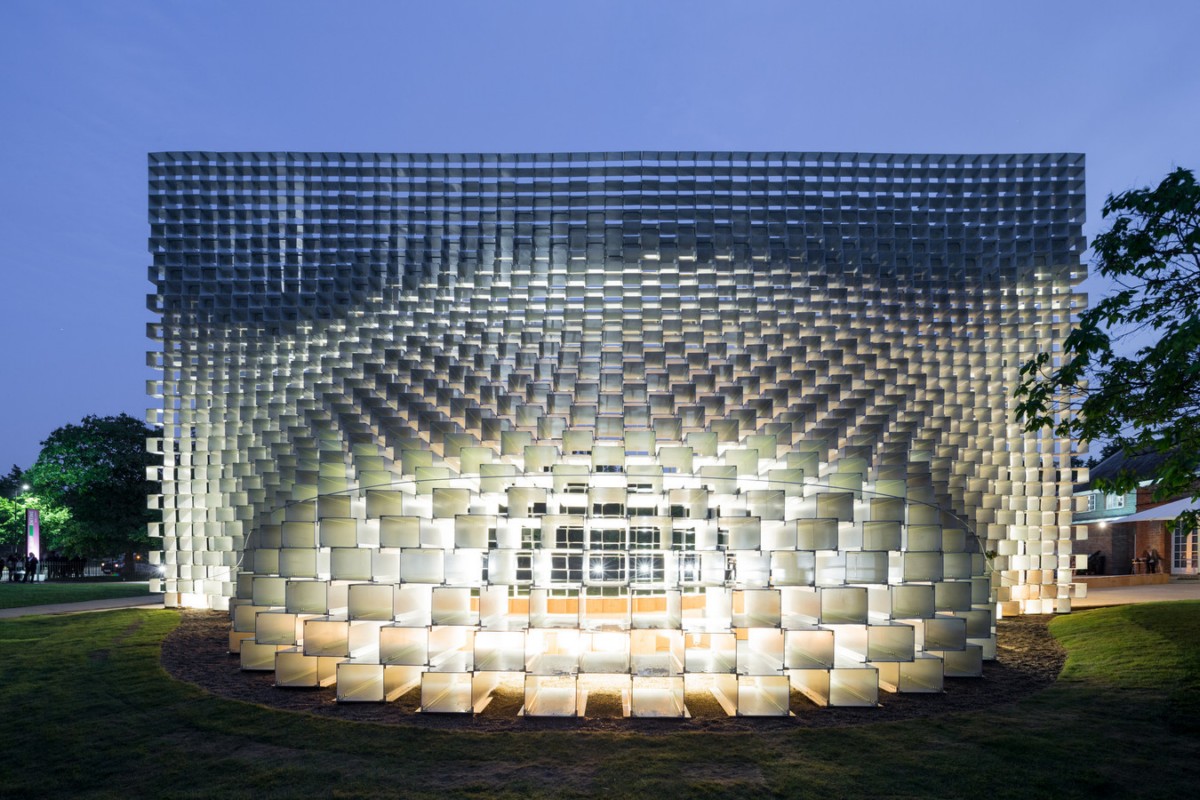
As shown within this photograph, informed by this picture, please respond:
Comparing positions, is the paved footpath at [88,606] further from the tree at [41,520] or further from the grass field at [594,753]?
the tree at [41,520]

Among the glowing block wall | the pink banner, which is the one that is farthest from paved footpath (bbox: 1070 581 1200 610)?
the pink banner

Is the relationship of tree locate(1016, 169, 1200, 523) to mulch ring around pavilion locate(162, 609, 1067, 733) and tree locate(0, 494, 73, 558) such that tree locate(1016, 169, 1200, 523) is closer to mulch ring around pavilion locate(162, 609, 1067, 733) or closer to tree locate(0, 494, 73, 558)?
mulch ring around pavilion locate(162, 609, 1067, 733)

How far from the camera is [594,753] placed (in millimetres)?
5922

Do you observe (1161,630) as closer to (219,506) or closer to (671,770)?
(671,770)

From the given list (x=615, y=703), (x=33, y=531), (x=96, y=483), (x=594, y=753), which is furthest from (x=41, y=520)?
(x=594, y=753)

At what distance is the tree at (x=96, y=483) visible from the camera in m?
25.2

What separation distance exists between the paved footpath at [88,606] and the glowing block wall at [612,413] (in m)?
1.52

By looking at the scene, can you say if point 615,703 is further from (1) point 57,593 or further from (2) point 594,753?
(1) point 57,593

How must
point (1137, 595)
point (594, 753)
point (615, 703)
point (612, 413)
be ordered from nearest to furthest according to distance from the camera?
Result: point (594, 753) < point (615, 703) < point (612, 413) < point (1137, 595)

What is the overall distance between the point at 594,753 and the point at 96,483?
27228mm

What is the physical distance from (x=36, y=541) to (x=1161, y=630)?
2695 cm

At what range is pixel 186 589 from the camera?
13.2m

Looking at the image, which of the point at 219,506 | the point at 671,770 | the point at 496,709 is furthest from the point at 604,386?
the point at 219,506

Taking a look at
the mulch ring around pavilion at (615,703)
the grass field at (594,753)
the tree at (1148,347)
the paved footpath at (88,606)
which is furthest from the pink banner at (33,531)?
the tree at (1148,347)
